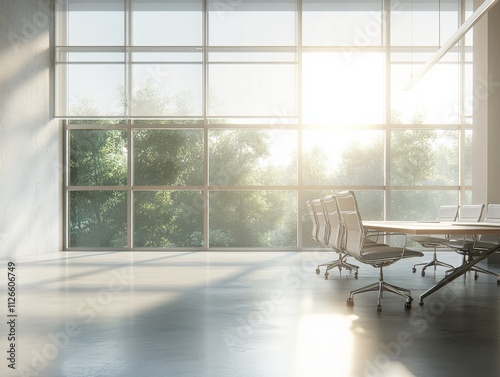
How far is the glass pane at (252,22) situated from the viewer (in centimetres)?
1173

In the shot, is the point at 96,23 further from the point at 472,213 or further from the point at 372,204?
the point at 472,213

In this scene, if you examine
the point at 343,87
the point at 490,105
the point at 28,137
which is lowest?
the point at 28,137

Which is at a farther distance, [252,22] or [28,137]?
[252,22]

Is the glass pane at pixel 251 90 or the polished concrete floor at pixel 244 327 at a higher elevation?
the glass pane at pixel 251 90

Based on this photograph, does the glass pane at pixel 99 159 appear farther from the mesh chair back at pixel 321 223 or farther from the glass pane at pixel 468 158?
the glass pane at pixel 468 158

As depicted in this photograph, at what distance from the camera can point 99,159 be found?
11914 millimetres

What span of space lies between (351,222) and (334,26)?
302 inches

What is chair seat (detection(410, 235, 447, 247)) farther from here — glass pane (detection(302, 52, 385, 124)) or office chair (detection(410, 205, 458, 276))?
glass pane (detection(302, 52, 385, 124))

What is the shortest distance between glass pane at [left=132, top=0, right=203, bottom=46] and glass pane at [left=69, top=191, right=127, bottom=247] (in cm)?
337

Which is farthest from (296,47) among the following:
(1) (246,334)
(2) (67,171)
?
(1) (246,334)

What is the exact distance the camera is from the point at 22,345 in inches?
143

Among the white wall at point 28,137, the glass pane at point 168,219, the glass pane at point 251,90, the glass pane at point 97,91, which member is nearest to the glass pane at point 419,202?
the glass pane at point 251,90

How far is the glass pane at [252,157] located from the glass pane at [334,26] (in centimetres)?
212

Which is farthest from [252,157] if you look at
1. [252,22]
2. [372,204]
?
[252,22]
